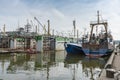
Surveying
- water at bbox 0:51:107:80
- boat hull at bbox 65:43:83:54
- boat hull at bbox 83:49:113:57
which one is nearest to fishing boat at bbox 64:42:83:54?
boat hull at bbox 65:43:83:54

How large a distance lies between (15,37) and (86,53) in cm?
2561

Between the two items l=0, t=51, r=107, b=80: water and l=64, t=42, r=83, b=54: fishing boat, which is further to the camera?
l=64, t=42, r=83, b=54: fishing boat

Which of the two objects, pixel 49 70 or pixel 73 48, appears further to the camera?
pixel 73 48

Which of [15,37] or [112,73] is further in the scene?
[15,37]

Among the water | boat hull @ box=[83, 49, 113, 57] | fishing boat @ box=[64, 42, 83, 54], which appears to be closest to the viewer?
the water

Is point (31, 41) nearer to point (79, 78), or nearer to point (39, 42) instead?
point (39, 42)

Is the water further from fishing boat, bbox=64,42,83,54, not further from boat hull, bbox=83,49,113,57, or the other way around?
fishing boat, bbox=64,42,83,54

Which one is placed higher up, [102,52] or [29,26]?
[29,26]

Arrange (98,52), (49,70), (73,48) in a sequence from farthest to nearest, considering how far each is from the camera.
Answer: (73,48), (98,52), (49,70)

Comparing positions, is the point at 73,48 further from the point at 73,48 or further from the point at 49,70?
the point at 49,70

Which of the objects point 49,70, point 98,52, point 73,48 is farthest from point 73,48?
point 49,70

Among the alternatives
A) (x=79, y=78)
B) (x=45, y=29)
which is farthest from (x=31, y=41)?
(x=79, y=78)

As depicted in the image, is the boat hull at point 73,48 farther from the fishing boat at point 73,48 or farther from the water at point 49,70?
the water at point 49,70

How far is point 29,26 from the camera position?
92688 mm
